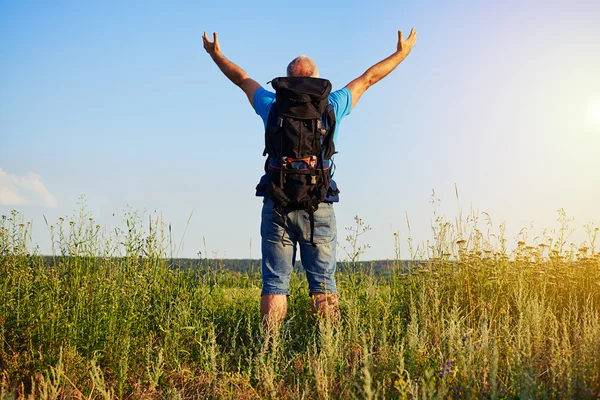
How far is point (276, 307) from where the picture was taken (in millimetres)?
5855

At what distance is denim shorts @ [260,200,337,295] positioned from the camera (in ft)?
18.8

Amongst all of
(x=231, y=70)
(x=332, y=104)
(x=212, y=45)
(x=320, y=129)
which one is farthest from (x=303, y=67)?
(x=212, y=45)

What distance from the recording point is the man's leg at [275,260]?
576 centimetres

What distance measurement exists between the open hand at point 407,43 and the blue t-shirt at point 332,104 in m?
1.19

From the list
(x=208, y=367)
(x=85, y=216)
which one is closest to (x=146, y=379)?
(x=208, y=367)

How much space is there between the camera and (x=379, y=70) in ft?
21.7

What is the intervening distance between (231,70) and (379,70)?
1.70 meters

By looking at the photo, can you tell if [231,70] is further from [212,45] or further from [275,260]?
[275,260]

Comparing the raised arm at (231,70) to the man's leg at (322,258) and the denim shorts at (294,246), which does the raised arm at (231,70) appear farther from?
the man's leg at (322,258)

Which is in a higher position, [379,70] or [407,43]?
[407,43]

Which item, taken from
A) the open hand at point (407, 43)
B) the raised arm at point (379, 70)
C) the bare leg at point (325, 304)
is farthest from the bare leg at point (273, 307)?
the open hand at point (407, 43)

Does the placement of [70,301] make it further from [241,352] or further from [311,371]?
[311,371]

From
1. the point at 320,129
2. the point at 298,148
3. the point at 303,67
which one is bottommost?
the point at 298,148

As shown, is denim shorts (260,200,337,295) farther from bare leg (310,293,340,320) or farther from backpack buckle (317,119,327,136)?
backpack buckle (317,119,327,136)
